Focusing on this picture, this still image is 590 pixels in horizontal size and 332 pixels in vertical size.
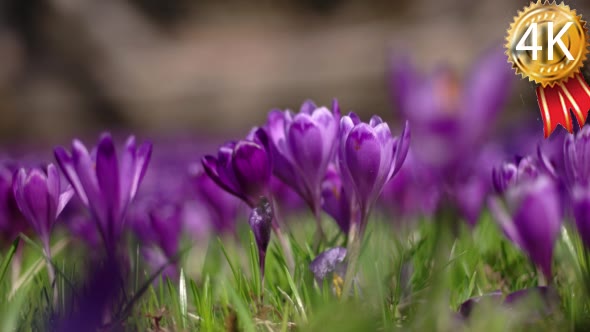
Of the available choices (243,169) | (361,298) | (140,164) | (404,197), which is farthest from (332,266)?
(404,197)

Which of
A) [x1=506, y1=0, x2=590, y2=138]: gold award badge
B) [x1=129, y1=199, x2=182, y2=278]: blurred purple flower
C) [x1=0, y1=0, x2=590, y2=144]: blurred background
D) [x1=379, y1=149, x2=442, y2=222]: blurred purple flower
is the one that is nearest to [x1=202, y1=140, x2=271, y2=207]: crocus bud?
[x1=129, y1=199, x2=182, y2=278]: blurred purple flower

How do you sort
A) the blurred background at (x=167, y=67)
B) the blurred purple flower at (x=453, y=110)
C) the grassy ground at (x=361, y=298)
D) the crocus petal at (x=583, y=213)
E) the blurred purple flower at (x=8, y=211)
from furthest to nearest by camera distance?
the blurred background at (x=167, y=67) < the blurred purple flower at (x=8, y=211) < the crocus petal at (x=583, y=213) < the grassy ground at (x=361, y=298) < the blurred purple flower at (x=453, y=110)

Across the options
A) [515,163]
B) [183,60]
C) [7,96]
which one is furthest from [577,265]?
[7,96]

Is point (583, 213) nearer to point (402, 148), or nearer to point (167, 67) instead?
point (402, 148)

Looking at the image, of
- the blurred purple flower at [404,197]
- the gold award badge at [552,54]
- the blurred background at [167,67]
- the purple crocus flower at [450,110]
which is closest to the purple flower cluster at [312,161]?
the gold award badge at [552,54]

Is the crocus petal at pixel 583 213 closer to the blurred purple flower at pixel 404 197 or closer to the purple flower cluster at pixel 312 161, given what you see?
the purple flower cluster at pixel 312 161

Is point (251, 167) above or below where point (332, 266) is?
above
